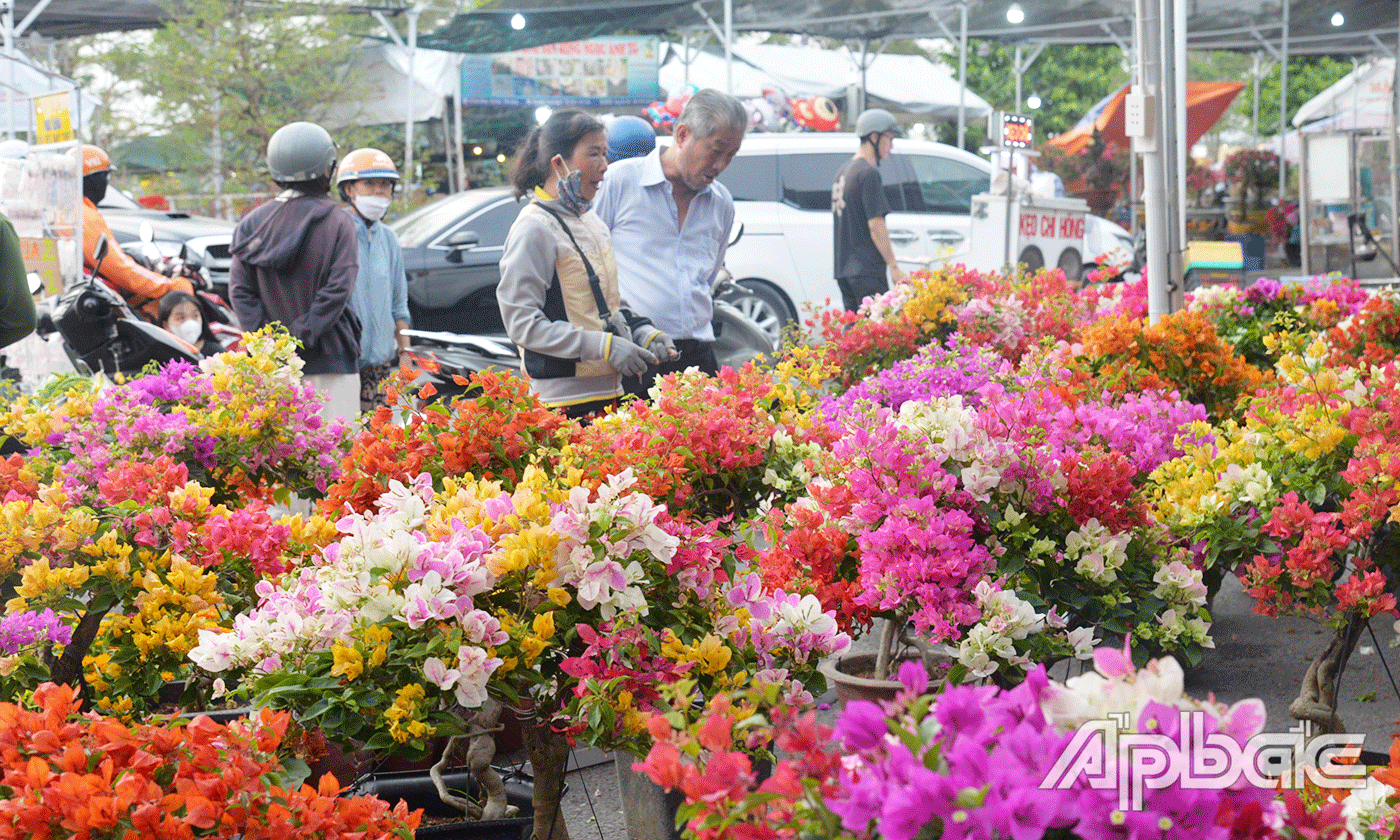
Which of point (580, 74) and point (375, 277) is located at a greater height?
point (580, 74)

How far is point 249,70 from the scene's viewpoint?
647 inches

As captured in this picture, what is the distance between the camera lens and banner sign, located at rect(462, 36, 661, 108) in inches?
716

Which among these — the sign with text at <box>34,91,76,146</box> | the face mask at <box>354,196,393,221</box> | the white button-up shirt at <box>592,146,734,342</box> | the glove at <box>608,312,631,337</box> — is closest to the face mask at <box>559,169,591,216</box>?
the glove at <box>608,312,631,337</box>

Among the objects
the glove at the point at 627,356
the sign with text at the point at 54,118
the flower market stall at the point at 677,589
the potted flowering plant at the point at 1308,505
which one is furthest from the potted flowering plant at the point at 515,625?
the sign with text at the point at 54,118

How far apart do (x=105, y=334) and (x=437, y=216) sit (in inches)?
162

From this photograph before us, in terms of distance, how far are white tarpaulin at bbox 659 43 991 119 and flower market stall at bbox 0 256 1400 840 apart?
18.1m

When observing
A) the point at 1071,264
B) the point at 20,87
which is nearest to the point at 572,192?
the point at 20,87

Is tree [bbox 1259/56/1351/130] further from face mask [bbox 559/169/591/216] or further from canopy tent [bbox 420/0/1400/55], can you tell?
face mask [bbox 559/169/591/216]

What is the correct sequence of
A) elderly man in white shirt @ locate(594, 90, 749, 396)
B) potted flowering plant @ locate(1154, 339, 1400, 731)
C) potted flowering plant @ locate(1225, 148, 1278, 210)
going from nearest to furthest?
potted flowering plant @ locate(1154, 339, 1400, 731) → elderly man in white shirt @ locate(594, 90, 749, 396) → potted flowering plant @ locate(1225, 148, 1278, 210)

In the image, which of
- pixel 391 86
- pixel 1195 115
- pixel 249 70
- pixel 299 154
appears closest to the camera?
pixel 299 154

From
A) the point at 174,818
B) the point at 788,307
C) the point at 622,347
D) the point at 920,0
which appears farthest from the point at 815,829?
the point at 920,0

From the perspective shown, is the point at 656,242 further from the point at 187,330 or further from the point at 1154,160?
the point at 187,330

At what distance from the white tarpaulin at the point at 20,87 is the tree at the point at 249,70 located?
6.84m

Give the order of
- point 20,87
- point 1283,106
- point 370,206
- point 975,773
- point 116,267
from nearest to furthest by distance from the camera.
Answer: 1. point 975,773
2. point 370,206
3. point 116,267
4. point 20,87
5. point 1283,106
